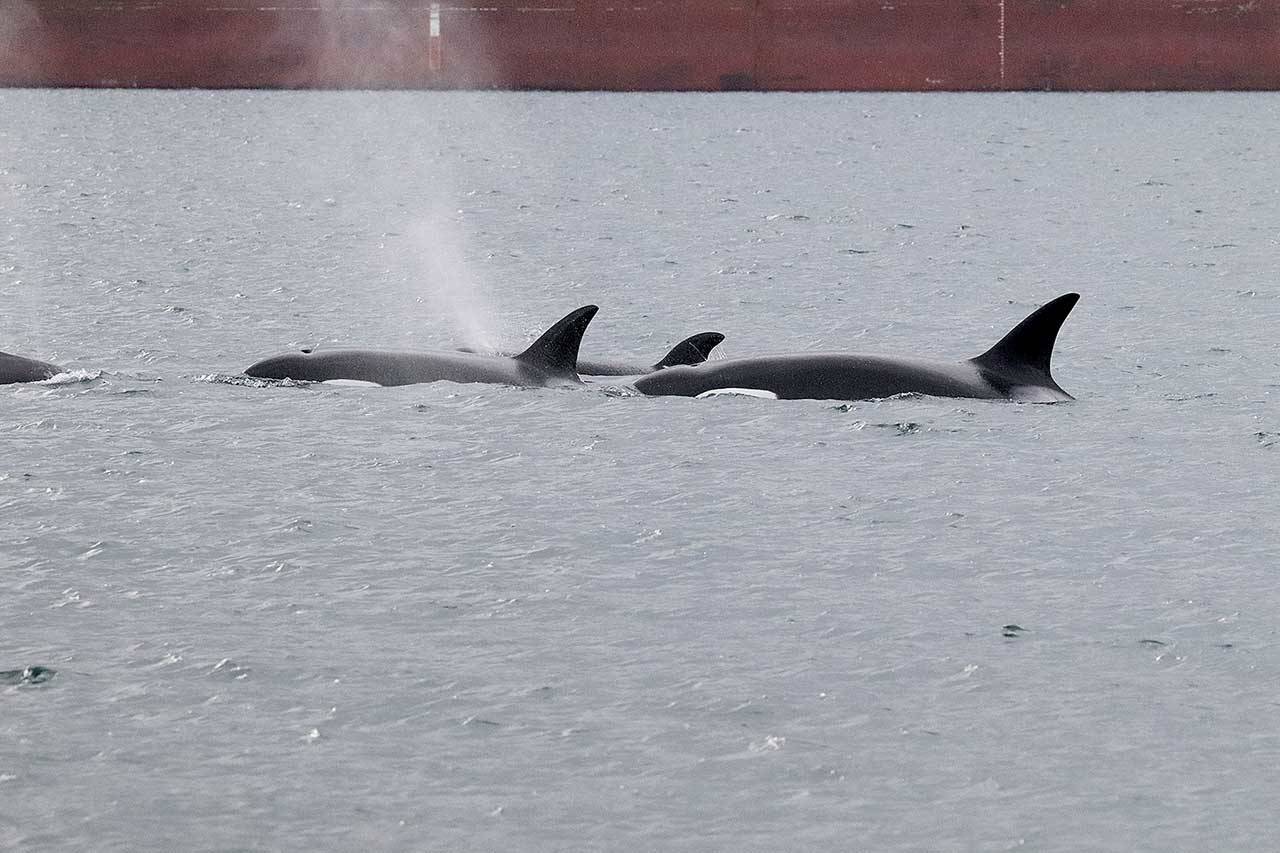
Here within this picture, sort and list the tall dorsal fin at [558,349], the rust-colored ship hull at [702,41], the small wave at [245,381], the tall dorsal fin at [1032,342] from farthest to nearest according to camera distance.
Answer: the rust-colored ship hull at [702,41], the small wave at [245,381], the tall dorsal fin at [558,349], the tall dorsal fin at [1032,342]

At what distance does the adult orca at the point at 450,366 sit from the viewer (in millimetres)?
17156

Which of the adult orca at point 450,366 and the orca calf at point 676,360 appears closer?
the adult orca at point 450,366

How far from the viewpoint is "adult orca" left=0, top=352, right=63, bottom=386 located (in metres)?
17.5

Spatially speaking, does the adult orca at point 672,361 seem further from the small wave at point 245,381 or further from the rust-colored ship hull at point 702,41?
the rust-colored ship hull at point 702,41

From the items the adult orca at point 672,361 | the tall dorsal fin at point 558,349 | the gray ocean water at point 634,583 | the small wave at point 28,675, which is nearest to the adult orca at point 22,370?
the gray ocean water at point 634,583

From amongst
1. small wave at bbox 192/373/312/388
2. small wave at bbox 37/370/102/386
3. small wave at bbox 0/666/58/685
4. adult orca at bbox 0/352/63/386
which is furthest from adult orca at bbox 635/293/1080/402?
small wave at bbox 0/666/58/685

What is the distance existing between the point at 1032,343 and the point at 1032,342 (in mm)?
17

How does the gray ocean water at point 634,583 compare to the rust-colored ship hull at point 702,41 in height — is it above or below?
below

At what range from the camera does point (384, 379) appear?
56.2ft

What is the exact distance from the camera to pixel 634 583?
1116cm

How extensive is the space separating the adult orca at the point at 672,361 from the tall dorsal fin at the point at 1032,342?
7.35 ft

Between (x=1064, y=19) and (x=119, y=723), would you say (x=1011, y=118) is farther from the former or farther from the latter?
(x=119, y=723)

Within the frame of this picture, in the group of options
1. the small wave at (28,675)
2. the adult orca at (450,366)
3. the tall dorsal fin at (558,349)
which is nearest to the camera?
the small wave at (28,675)

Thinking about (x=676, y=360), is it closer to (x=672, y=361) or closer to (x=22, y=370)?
(x=672, y=361)
